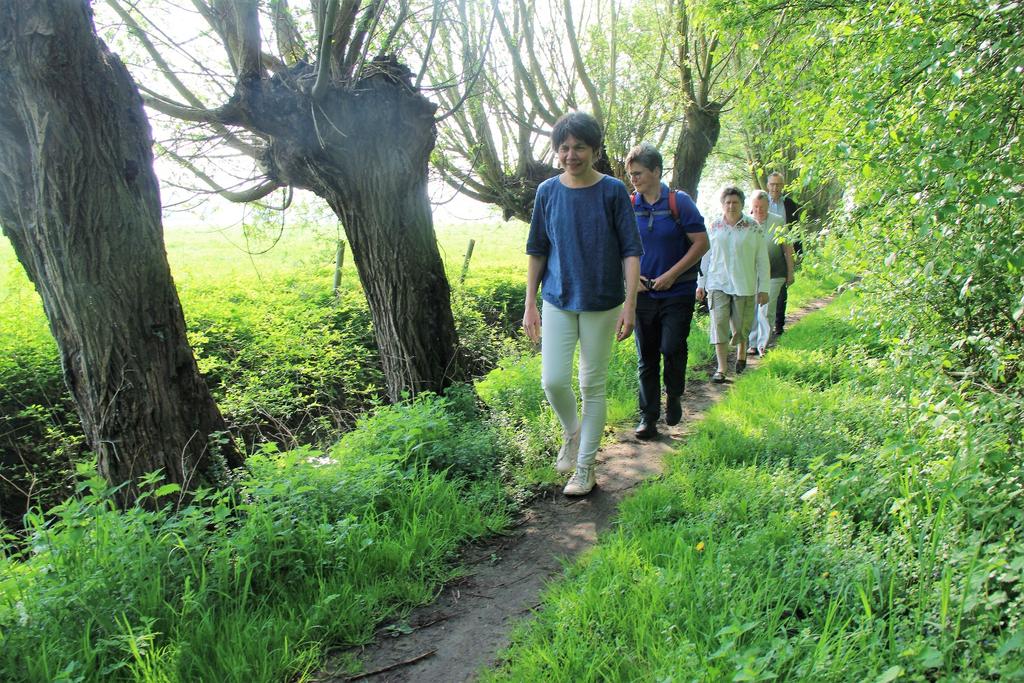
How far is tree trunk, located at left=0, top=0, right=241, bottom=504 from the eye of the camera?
3.88 meters

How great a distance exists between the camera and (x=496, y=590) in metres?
3.29

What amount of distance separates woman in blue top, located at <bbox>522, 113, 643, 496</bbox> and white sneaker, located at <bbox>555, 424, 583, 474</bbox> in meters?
0.21

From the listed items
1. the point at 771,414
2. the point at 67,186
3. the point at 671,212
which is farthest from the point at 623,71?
the point at 67,186

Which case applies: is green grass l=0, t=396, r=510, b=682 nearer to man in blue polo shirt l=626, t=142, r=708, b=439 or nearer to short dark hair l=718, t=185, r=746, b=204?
man in blue polo shirt l=626, t=142, r=708, b=439

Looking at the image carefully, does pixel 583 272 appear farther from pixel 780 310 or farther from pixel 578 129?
pixel 780 310

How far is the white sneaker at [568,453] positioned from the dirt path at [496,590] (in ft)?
0.53

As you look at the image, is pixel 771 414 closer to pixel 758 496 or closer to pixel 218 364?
pixel 758 496

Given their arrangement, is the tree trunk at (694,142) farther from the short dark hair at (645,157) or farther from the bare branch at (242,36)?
the bare branch at (242,36)

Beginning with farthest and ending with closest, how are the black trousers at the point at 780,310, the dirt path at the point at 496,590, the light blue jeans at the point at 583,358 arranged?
1. the black trousers at the point at 780,310
2. the light blue jeans at the point at 583,358
3. the dirt path at the point at 496,590

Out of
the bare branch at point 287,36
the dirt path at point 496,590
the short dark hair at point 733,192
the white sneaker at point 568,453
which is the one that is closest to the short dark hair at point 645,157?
the white sneaker at point 568,453

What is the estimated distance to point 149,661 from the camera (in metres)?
2.46

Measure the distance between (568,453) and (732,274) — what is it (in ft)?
11.5

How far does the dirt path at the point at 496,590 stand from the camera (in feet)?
8.95

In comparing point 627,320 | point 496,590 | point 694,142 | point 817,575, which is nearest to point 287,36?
point 627,320
